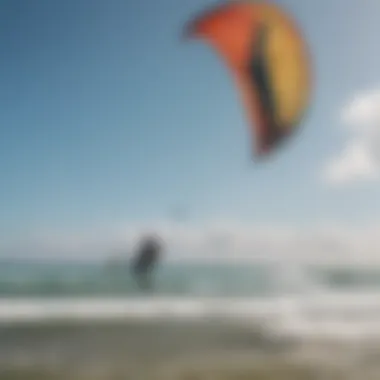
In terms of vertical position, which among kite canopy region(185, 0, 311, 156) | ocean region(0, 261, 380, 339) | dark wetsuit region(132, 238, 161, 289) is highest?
kite canopy region(185, 0, 311, 156)

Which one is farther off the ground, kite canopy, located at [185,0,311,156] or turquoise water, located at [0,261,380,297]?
kite canopy, located at [185,0,311,156]

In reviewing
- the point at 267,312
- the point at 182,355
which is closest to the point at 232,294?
the point at 267,312

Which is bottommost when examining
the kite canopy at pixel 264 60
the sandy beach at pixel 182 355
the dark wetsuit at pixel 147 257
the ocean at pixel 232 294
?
the sandy beach at pixel 182 355

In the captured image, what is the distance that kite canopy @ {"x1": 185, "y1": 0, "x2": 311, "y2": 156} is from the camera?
1.68 m

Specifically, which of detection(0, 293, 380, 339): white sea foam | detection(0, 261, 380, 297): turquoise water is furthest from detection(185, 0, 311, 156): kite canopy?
detection(0, 293, 380, 339): white sea foam

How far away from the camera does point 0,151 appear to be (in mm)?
1662

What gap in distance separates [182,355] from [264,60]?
847 mm

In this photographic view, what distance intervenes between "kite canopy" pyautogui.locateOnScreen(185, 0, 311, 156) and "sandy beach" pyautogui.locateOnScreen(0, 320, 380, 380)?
0.54 m

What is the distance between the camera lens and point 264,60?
5.61 ft

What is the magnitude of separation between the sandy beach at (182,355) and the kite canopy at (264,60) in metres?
0.54

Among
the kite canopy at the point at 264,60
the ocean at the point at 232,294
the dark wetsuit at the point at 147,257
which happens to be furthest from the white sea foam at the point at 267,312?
the kite canopy at the point at 264,60

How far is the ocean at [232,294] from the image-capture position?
1682 mm

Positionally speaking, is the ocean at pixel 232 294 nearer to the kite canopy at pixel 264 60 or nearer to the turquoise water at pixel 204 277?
the turquoise water at pixel 204 277

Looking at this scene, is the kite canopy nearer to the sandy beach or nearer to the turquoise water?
the turquoise water
